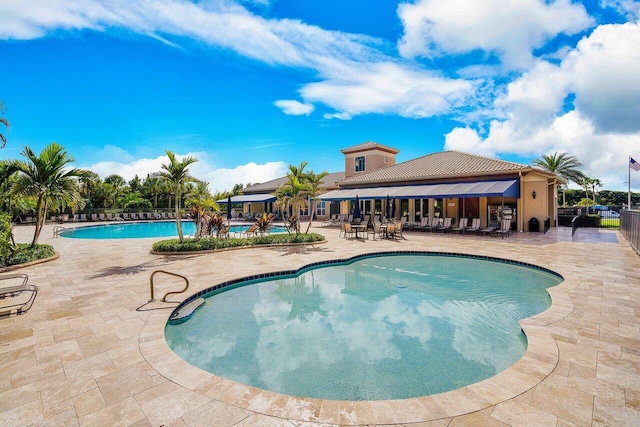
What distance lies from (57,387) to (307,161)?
16.2 metres

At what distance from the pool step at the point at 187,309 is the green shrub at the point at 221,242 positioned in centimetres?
733

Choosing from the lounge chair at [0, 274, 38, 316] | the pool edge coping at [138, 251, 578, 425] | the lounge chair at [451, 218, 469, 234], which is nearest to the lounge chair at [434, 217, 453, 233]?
the lounge chair at [451, 218, 469, 234]

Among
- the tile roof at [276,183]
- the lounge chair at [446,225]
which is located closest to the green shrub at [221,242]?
the lounge chair at [446,225]

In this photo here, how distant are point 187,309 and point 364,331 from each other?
4.20 meters

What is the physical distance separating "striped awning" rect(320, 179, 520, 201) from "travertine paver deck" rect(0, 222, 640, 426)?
39.5ft

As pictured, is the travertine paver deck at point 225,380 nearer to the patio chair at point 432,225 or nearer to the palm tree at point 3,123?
the palm tree at point 3,123

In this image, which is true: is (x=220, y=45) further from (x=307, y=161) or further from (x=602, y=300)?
(x=602, y=300)

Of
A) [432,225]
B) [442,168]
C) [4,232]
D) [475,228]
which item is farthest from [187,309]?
[442,168]

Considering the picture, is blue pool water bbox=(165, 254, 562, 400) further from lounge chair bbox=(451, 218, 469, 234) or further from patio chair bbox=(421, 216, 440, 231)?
patio chair bbox=(421, 216, 440, 231)

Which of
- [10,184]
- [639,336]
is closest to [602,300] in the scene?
[639,336]

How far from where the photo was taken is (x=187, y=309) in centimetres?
731

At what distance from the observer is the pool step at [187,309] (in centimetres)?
688

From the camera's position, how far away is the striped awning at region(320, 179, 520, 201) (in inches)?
768

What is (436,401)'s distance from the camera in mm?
3635
